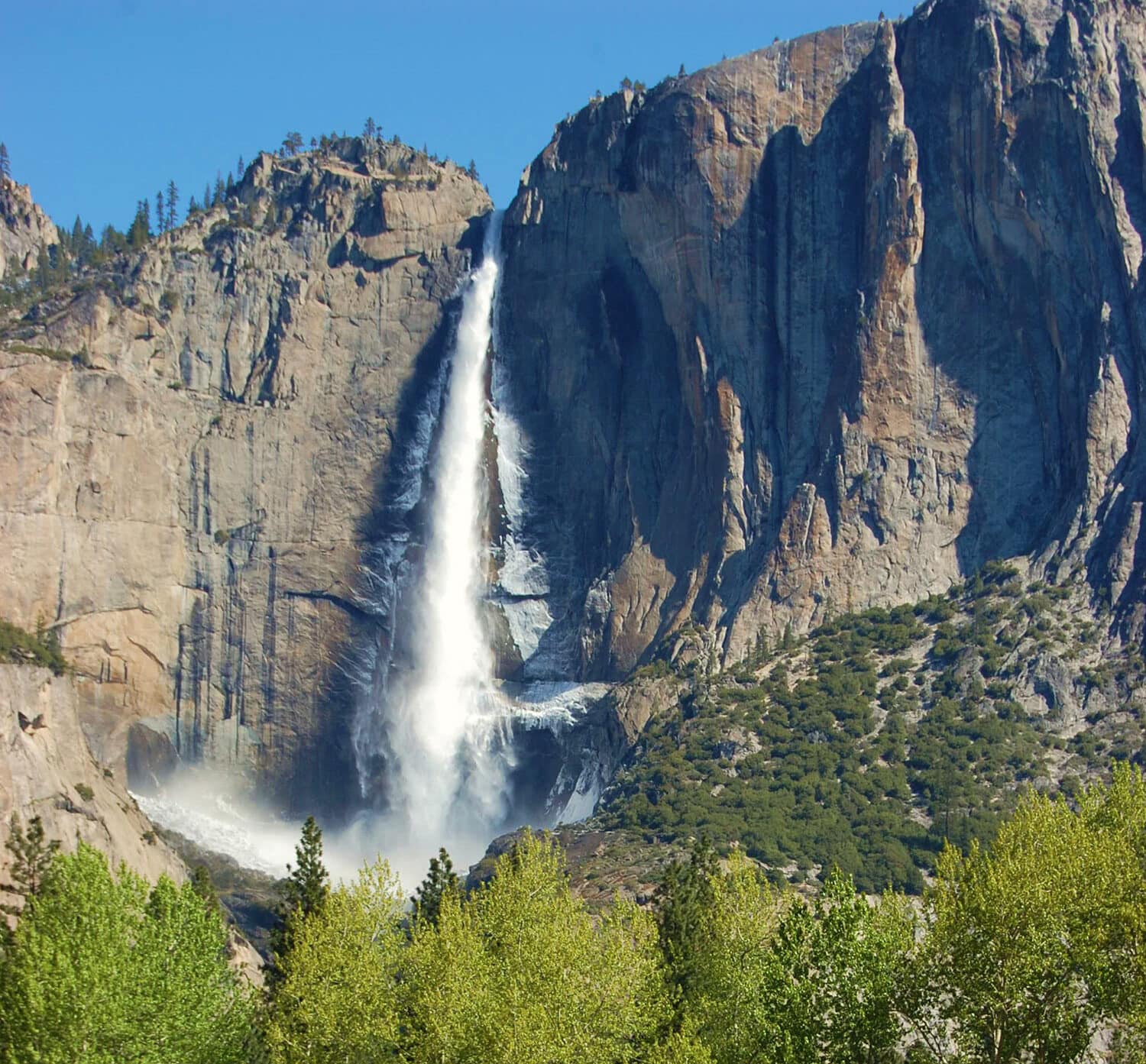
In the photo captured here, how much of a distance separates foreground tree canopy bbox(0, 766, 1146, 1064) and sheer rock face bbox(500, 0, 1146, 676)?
44.3 meters

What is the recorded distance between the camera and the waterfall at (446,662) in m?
116

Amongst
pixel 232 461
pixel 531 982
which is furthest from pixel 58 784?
pixel 232 461

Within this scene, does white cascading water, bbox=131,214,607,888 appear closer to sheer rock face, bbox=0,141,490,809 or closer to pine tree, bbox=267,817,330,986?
sheer rock face, bbox=0,141,490,809

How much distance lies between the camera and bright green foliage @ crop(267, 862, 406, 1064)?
51.2 m

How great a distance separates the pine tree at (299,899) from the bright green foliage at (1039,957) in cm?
2157

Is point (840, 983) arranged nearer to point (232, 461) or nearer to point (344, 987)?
point (344, 987)

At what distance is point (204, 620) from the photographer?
120 m

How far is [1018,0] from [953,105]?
20.4 ft

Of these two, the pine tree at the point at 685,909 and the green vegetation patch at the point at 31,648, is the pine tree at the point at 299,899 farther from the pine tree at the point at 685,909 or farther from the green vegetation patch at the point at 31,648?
the green vegetation patch at the point at 31,648

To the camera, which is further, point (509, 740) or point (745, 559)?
point (509, 740)

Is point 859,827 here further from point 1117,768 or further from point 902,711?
point 1117,768

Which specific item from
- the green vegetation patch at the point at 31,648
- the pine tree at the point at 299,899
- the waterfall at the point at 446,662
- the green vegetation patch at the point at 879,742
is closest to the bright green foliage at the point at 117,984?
the pine tree at the point at 299,899

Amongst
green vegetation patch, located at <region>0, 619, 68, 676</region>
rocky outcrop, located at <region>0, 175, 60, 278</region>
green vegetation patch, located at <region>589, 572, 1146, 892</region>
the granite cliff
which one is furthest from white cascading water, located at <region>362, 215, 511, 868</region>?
rocky outcrop, located at <region>0, 175, 60, 278</region>

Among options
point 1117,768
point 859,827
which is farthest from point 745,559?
point 1117,768
